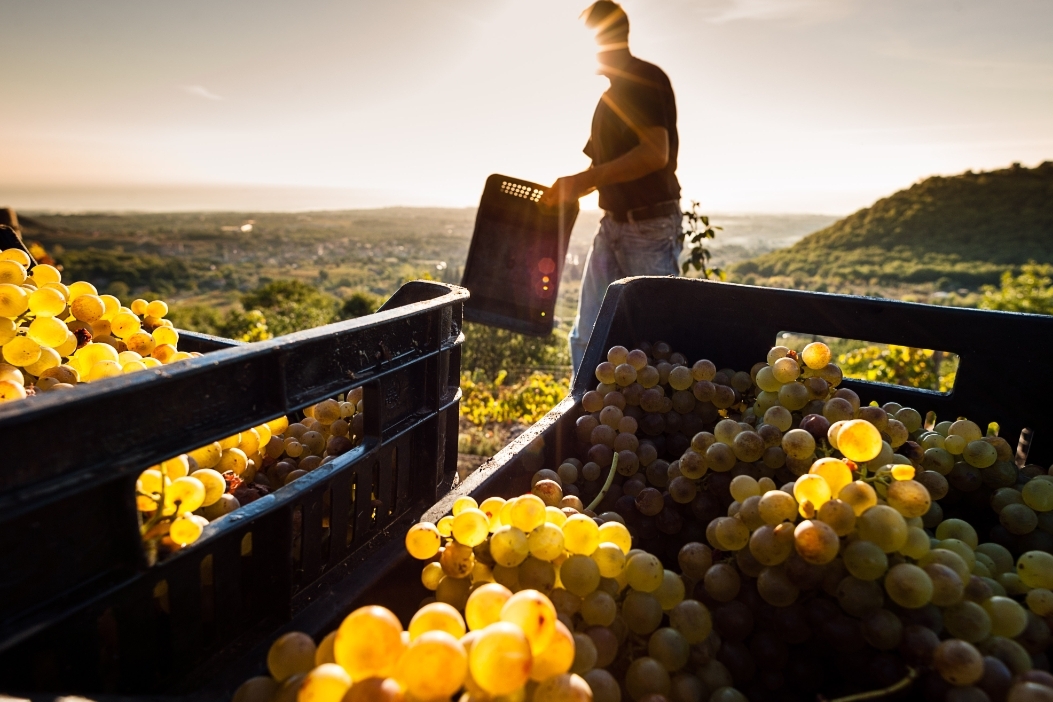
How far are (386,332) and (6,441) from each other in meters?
0.59

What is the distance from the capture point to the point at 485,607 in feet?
2.32

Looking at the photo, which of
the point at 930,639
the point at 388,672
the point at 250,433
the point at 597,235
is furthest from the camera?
the point at 597,235

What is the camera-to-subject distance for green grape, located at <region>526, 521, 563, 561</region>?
887 millimetres

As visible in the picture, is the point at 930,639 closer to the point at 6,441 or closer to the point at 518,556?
the point at 518,556

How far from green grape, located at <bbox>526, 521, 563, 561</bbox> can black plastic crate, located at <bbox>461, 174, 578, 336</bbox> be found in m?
2.83

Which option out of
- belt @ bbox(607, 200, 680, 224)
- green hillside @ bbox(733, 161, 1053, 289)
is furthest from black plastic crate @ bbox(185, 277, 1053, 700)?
green hillside @ bbox(733, 161, 1053, 289)

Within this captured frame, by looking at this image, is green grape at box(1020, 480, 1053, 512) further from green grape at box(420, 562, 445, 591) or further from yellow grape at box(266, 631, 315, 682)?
yellow grape at box(266, 631, 315, 682)

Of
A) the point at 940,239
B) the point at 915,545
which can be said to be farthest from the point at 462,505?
the point at 940,239

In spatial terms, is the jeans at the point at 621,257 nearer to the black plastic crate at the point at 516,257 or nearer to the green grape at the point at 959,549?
the black plastic crate at the point at 516,257

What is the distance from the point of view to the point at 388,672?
0.64m

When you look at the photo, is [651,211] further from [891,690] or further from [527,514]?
[891,690]

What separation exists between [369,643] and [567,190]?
310 cm

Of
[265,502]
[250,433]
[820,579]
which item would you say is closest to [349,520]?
[265,502]

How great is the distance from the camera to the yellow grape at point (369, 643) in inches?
24.7
